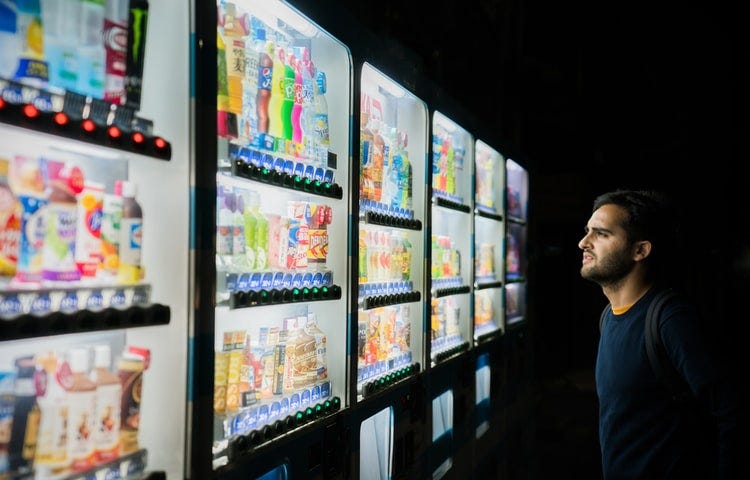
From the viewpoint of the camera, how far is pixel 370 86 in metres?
3.04

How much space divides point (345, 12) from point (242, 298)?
1.30 metres

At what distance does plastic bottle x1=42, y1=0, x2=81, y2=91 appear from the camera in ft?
4.52

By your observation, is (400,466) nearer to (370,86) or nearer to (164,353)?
(164,353)

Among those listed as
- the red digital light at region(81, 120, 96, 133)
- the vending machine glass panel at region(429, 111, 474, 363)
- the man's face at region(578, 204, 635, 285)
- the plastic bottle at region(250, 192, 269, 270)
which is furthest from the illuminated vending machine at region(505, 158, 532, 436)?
the red digital light at region(81, 120, 96, 133)

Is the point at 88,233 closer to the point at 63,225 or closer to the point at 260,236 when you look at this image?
the point at 63,225

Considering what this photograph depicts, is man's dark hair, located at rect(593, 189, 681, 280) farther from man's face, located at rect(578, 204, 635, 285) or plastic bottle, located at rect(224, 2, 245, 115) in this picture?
plastic bottle, located at rect(224, 2, 245, 115)

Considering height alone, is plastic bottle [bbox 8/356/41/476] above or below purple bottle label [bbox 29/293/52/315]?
below

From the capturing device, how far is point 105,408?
149cm

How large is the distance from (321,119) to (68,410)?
1.45m

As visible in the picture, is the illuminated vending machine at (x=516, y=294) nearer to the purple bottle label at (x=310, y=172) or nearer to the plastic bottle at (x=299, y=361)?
the plastic bottle at (x=299, y=361)

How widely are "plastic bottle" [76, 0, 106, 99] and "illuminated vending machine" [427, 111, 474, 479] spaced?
2.06m

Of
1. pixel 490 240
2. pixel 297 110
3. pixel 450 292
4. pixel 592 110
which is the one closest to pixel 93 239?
pixel 297 110

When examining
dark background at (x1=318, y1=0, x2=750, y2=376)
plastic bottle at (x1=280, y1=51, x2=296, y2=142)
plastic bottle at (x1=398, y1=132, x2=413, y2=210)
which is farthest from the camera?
dark background at (x1=318, y1=0, x2=750, y2=376)

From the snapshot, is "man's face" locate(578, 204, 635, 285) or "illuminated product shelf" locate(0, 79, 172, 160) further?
"man's face" locate(578, 204, 635, 285)
